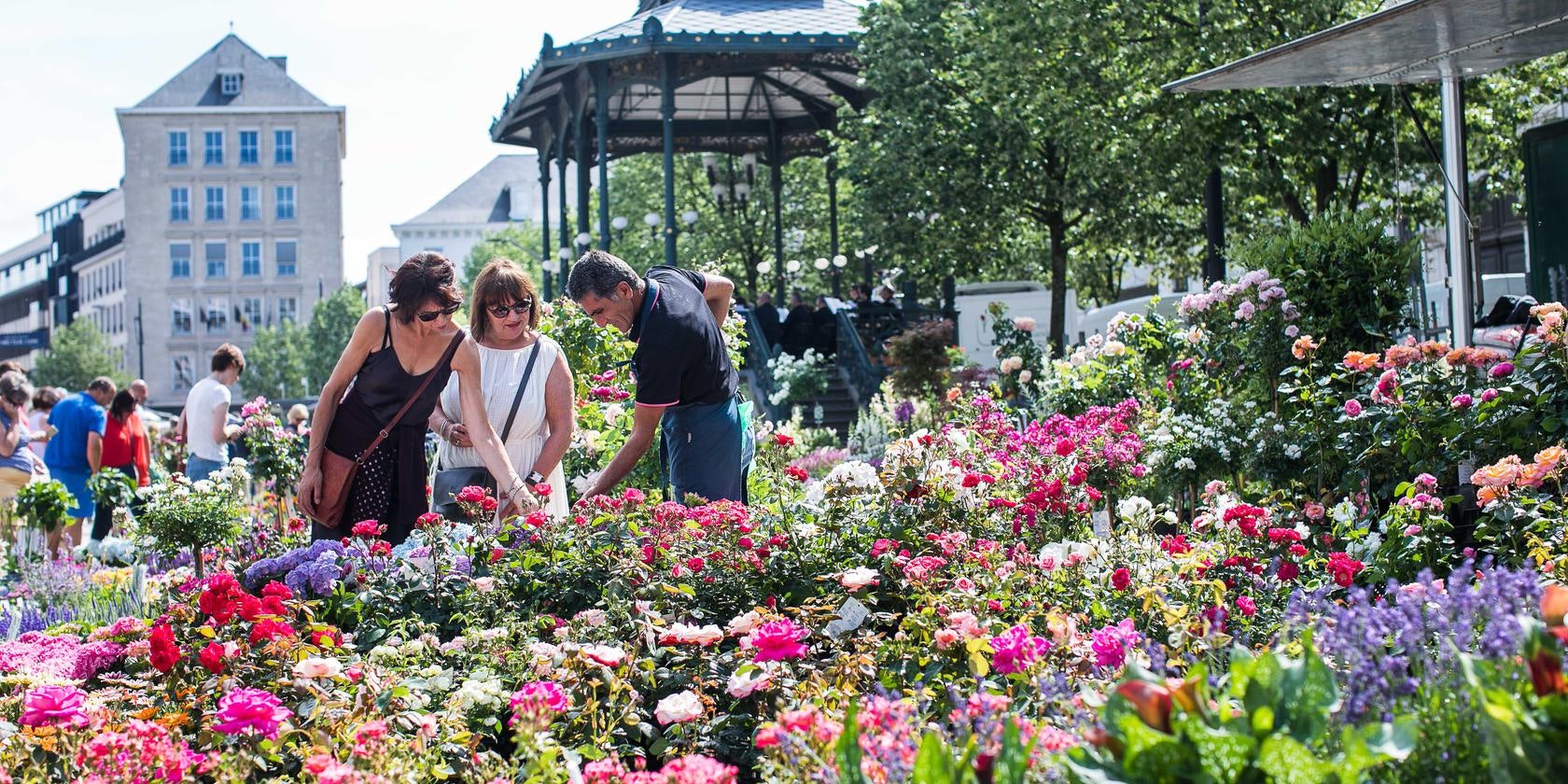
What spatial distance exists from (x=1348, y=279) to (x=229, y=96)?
82.0 meters

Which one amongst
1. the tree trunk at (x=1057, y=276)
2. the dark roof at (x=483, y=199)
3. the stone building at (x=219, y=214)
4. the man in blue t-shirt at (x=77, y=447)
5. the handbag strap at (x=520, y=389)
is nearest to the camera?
the handbag strap at (x=520, y=389)

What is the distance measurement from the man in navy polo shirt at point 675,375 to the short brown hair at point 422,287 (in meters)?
0.37

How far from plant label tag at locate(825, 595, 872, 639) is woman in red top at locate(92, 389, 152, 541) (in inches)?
353

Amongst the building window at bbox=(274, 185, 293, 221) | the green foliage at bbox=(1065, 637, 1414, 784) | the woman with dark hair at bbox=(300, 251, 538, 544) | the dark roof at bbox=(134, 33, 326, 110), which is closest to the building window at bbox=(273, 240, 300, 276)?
the building window at bbox=(274, 185, 293, 221)

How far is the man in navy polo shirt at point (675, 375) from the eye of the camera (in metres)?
4.82

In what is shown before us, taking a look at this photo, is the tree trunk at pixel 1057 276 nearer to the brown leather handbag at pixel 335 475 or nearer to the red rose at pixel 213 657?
the brown leather handbag at pixel 335 475

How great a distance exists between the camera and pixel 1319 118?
1320cm

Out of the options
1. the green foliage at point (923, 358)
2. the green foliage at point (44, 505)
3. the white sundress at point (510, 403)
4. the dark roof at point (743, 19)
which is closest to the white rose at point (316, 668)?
the white sundress at point (510, 403)

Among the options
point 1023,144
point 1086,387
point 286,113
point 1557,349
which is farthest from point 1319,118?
point 286,113

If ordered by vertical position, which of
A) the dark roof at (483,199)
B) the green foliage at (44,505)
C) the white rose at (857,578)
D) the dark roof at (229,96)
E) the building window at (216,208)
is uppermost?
the dark roof at (229,96)

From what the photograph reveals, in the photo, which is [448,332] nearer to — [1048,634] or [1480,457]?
[1048,634]

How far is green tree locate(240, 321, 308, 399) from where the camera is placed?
7238cm

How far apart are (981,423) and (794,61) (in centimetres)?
1295

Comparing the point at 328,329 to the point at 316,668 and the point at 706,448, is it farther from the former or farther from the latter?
the point at 316,668
